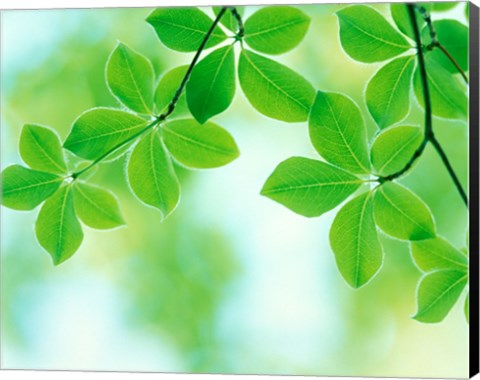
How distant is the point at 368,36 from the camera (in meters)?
1.59

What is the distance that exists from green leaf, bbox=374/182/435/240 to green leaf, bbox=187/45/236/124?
1.13 ft

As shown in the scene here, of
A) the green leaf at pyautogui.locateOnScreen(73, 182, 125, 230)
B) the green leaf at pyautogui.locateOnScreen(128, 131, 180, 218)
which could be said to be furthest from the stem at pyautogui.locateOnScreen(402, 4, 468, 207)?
the green leaf at pyautogui.locateOnScreen(73, 182, 125, 230)

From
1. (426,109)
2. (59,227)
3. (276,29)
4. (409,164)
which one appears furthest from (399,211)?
(59,227)

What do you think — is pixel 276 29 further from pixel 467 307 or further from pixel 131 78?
pixel 467 307

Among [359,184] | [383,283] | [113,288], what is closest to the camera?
[359,184]

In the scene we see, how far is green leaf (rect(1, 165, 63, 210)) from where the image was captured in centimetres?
172

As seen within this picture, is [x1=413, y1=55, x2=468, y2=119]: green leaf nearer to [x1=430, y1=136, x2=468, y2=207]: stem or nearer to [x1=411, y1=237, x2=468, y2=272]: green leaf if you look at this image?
[x1=430, y1=136, x2=468, y2=207]: stem

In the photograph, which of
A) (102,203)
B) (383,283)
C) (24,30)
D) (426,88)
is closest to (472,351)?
(383,283)

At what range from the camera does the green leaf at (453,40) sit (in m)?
1.62

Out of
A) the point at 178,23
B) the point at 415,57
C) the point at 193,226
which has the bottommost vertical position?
the point at 193,226

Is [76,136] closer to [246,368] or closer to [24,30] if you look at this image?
[24,30]

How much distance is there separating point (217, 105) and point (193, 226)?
0.87 ft

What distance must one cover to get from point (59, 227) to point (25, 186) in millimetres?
114

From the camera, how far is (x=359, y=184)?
1.54 metres
